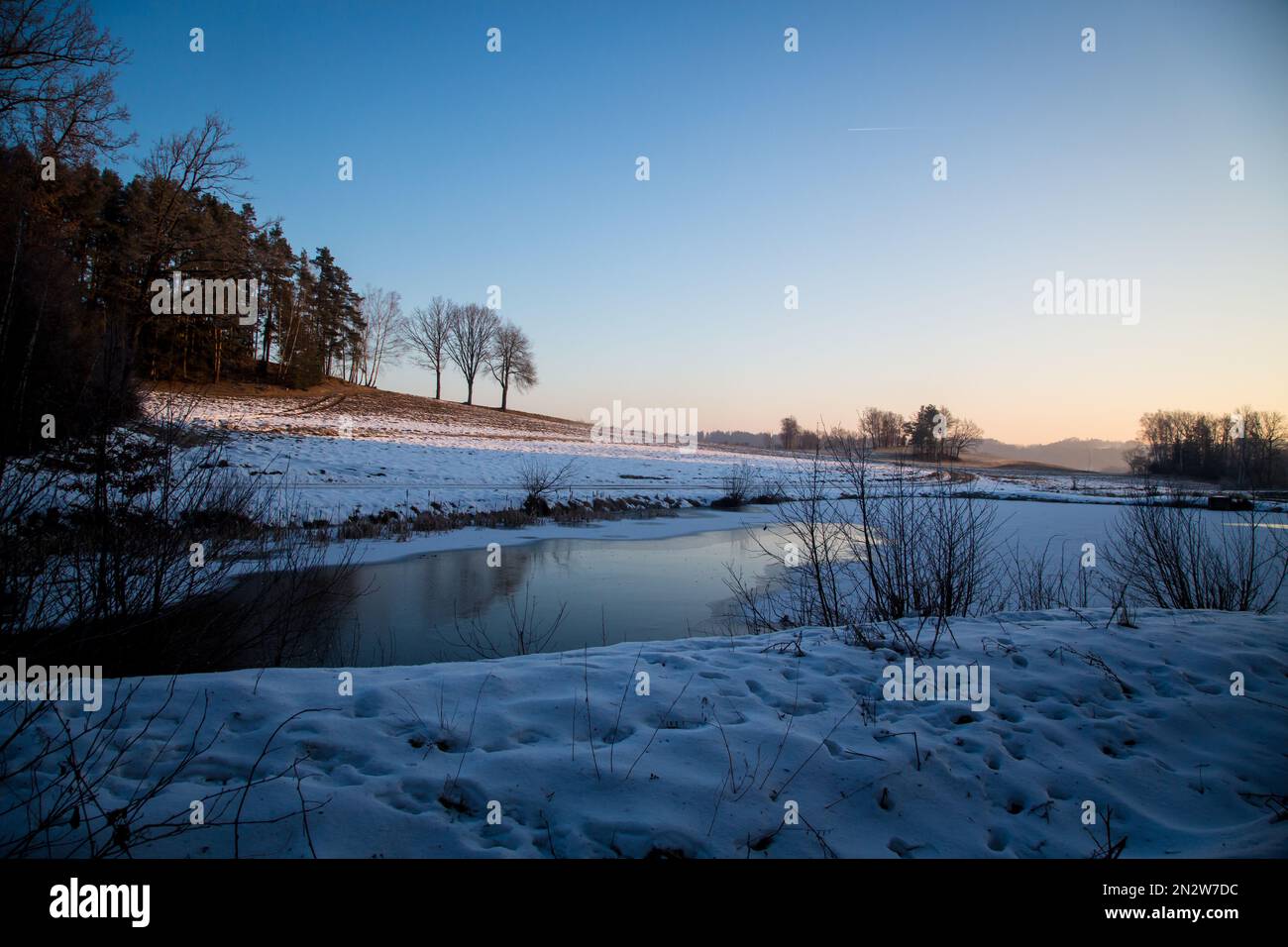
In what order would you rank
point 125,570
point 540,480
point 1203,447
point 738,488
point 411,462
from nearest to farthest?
point 125,570
point 540,480
point 411,462
point 738,488
point 1203,447

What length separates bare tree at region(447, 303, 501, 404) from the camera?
6294 cm

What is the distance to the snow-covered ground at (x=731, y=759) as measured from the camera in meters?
2.88

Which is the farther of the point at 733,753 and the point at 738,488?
the point at 738,488

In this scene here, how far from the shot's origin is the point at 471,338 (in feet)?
207

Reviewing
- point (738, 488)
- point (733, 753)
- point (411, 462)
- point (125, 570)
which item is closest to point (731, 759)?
point (733, 753)

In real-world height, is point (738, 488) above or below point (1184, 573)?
above

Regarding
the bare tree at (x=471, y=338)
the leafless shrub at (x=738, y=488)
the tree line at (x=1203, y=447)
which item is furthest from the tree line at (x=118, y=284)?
the tree line at (x=1203, y=447)

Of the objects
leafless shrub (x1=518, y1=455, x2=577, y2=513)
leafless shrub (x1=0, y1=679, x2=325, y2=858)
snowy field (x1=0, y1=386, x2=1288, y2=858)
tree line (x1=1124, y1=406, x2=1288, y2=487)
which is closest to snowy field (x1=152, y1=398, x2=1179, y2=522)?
leafless shrub (x1=518, y1=455, x2=577, y2=513)

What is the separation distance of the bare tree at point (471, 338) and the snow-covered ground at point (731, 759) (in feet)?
203

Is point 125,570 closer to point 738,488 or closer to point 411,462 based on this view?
point 411,462

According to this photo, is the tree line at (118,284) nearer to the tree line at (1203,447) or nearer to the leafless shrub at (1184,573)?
the leafless shrub at (1184,573)

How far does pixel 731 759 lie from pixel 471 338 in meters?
65.0

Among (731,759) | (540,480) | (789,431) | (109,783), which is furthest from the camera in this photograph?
(789,431)
